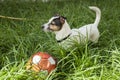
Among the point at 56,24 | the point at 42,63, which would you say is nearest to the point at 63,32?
the point at 56,24

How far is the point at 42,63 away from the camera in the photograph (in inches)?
107

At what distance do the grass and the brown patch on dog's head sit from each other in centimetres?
17

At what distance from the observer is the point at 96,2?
5949 millimetres

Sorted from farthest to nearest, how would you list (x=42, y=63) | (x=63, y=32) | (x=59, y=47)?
(x=63, y=32)
(x=59, y=47)
(x=42, y=63)

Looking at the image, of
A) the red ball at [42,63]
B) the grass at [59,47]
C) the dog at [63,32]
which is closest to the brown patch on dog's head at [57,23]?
the dog at [63,32]

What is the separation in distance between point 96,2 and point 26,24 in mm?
2092

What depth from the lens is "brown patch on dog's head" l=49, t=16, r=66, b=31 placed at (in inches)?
124

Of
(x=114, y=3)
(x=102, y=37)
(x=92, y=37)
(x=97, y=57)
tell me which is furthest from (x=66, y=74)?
(x=114, y=3)

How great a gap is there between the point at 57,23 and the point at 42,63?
59cm

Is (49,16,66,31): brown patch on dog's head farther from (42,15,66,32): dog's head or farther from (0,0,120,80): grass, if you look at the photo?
(0,0,120,80): grass

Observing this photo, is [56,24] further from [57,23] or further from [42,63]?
[42,63]

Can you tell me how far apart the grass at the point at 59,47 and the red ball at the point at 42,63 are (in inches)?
2.2

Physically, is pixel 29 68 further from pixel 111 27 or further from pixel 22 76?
pixel 111 27

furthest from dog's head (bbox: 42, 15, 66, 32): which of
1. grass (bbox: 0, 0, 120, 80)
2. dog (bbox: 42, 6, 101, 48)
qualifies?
grass (bbox: 0, 0, 120, 80)
